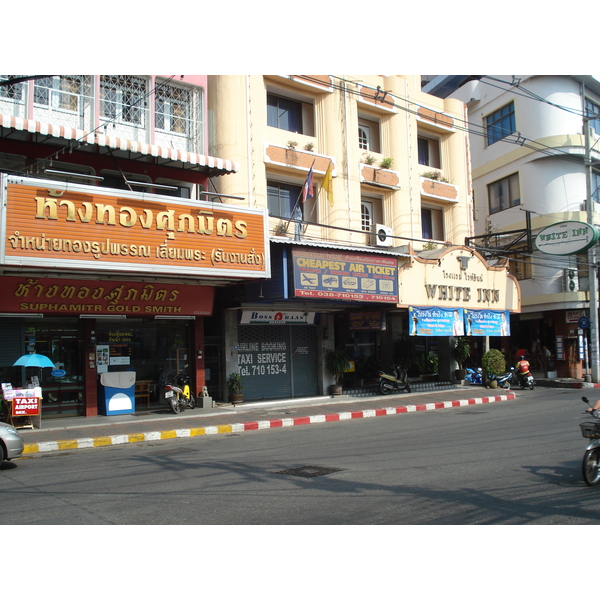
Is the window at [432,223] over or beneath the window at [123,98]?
beneath

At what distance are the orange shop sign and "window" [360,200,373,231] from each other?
7459 millimetres

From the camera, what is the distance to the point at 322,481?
26.6ft

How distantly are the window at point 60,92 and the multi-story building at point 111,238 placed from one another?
0.03 metres

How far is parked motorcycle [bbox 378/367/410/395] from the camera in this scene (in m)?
21.7

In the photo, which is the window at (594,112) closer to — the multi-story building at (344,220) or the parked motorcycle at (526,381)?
the multi-story building at (344,220)

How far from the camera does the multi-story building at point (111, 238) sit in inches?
522

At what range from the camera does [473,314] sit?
23.0 m

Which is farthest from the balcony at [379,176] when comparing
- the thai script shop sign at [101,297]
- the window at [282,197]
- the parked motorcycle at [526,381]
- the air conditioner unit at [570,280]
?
the air conditioner unit at [570,280]

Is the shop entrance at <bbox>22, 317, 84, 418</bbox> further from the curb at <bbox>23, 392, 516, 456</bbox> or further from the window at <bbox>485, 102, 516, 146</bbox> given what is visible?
the window at <bbox>485, 102, 516, 146</bbox>

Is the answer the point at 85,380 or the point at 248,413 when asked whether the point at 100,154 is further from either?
the point at 248,413

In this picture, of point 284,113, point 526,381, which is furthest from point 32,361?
point 526,381

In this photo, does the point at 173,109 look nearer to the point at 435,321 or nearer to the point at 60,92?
the point at 60,92

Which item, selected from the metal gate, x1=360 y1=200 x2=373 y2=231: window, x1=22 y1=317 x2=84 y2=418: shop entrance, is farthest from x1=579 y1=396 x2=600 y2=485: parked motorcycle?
x1=360 y1=200 x2=373 y2=231: window

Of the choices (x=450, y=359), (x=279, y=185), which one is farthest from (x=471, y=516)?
(x=450, y=359)
